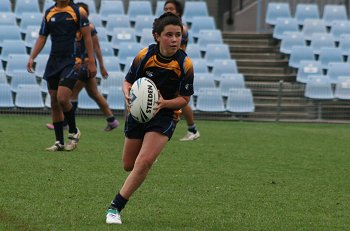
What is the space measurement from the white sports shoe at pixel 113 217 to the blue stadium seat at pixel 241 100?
1117cm

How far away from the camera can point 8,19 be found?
20266mm

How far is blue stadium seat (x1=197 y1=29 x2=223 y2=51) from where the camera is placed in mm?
20750

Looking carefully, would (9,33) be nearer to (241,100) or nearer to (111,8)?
(111,8)

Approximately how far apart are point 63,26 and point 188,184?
123 inches

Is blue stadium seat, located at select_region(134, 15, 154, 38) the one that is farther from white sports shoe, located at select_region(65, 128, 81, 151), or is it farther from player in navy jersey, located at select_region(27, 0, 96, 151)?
player in navy jersey, located at select_region(27, 0, 96, 151)

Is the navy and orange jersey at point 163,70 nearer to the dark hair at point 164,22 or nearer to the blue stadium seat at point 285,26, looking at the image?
the dark hair at point 164,22

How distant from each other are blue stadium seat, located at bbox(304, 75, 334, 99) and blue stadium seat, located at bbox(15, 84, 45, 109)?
17.5 ft

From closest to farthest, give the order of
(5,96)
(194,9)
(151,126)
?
(151,126) < (5,96) < (194,9)

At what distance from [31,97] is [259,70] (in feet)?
19.6

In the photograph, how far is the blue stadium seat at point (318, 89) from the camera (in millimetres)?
18656

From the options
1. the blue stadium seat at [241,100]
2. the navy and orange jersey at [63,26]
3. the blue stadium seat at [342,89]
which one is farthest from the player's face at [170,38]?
the blue stadium seat at [342,89]

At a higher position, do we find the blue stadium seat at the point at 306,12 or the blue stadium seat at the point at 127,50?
the blue stadium seat at the point at 306,12

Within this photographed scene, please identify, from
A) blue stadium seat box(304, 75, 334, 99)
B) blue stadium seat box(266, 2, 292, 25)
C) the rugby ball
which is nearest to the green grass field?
the rugby ball

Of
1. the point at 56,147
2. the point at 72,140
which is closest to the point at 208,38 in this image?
the point at 72,140
